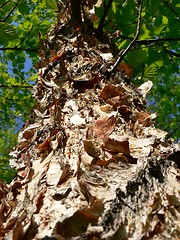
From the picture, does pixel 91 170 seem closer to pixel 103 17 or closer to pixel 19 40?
pixel 103 17

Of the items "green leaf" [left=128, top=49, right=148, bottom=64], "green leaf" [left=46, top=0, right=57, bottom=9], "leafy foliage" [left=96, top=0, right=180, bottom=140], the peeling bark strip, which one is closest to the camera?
the peeling bark strip

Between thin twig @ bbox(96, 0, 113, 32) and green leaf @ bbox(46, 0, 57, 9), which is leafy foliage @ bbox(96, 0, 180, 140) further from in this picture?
green leaf @ bbox(46, 0, 57, 9)

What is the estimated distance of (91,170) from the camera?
1172mm

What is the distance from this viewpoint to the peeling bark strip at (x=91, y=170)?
900 millimetres

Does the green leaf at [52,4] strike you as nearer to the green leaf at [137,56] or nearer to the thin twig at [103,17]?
the thin twig at [103,17]

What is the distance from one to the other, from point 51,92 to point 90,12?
4.29ft

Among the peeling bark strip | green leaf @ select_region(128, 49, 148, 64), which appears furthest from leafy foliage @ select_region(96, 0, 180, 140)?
the peeling bark strip

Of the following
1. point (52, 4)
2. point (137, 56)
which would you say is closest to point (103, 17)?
point (137, 56)

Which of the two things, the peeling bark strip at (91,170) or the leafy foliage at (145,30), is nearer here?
the peeling bark strip at (91,170)

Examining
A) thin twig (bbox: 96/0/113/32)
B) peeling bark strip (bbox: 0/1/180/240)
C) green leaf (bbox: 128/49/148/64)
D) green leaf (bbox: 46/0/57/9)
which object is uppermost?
green leaf (bbox: 46/0/57/9)

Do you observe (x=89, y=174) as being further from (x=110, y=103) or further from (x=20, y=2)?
(x=20, y=2)

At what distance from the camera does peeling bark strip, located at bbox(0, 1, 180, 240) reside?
35.4 inches

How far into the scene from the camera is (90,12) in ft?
9.99

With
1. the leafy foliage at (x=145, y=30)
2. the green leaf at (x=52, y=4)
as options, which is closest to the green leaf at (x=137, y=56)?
the leafy foliage at (x=145, y=30)
